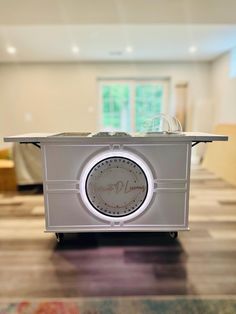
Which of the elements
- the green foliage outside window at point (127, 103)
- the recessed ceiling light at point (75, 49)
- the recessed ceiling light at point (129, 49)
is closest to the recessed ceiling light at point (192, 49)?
the recessed ceiling light at point (129, 49)

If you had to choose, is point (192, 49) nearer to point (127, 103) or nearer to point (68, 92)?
point (127, 103)

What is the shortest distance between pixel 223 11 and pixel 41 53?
3399mm

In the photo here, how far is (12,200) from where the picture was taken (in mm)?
3045

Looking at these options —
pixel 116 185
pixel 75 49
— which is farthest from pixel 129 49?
pixel 116 185

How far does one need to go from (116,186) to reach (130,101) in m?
4.37

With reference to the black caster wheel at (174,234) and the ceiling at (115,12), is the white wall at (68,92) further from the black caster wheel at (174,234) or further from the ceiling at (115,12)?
the black caster wheel at (174,234)

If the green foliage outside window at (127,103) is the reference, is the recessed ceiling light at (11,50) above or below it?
above

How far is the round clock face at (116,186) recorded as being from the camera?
1.82m

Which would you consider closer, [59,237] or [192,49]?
[59,237]

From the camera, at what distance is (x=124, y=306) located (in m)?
1.30

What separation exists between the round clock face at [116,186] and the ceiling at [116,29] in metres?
2.01

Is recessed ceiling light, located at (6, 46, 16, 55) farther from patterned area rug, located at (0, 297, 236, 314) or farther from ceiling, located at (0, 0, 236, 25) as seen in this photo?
patterned area rug, located at (0, 297, 236, 314)

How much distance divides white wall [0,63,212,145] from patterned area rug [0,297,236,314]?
467 cm

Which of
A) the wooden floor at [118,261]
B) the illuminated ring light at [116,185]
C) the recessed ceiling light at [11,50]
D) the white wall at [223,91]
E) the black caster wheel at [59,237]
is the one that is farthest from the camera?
the white wall at [223,91]
